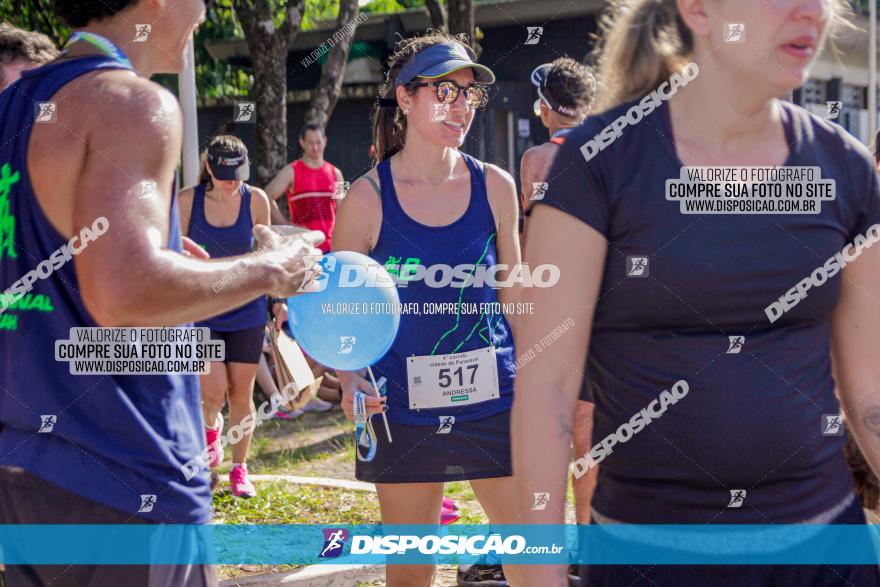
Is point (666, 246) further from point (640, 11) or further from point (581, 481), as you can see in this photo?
point (581, 481)

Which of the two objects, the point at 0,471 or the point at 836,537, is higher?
the point at 0,471

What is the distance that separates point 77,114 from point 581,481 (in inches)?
135

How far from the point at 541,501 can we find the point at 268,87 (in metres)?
9.20

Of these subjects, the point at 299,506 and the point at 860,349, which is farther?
the point at 299,506

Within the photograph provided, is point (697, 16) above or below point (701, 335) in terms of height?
above

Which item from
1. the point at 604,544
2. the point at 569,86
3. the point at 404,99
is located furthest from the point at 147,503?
the point at 569,86

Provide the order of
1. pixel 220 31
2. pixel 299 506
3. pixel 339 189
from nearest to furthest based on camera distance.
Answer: pixel 299 506 → pixel 339 189 → pixel 220 31

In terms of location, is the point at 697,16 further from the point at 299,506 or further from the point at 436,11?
the point at 436,11

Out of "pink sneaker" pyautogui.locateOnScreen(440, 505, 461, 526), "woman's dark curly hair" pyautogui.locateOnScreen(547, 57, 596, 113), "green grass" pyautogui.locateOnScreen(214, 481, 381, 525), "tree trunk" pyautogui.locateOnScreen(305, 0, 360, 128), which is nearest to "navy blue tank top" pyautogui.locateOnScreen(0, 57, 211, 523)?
"woman's dark curly hair" pyautogui.locateOnScreen(547, 57, 596, 113)

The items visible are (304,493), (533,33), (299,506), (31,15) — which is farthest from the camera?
(31,15)

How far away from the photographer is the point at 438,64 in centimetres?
414

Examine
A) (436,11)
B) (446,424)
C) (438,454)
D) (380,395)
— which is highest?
(436,11)

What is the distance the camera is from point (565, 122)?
5406mm

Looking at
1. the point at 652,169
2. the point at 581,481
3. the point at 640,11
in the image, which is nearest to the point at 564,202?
the point at 652,169
